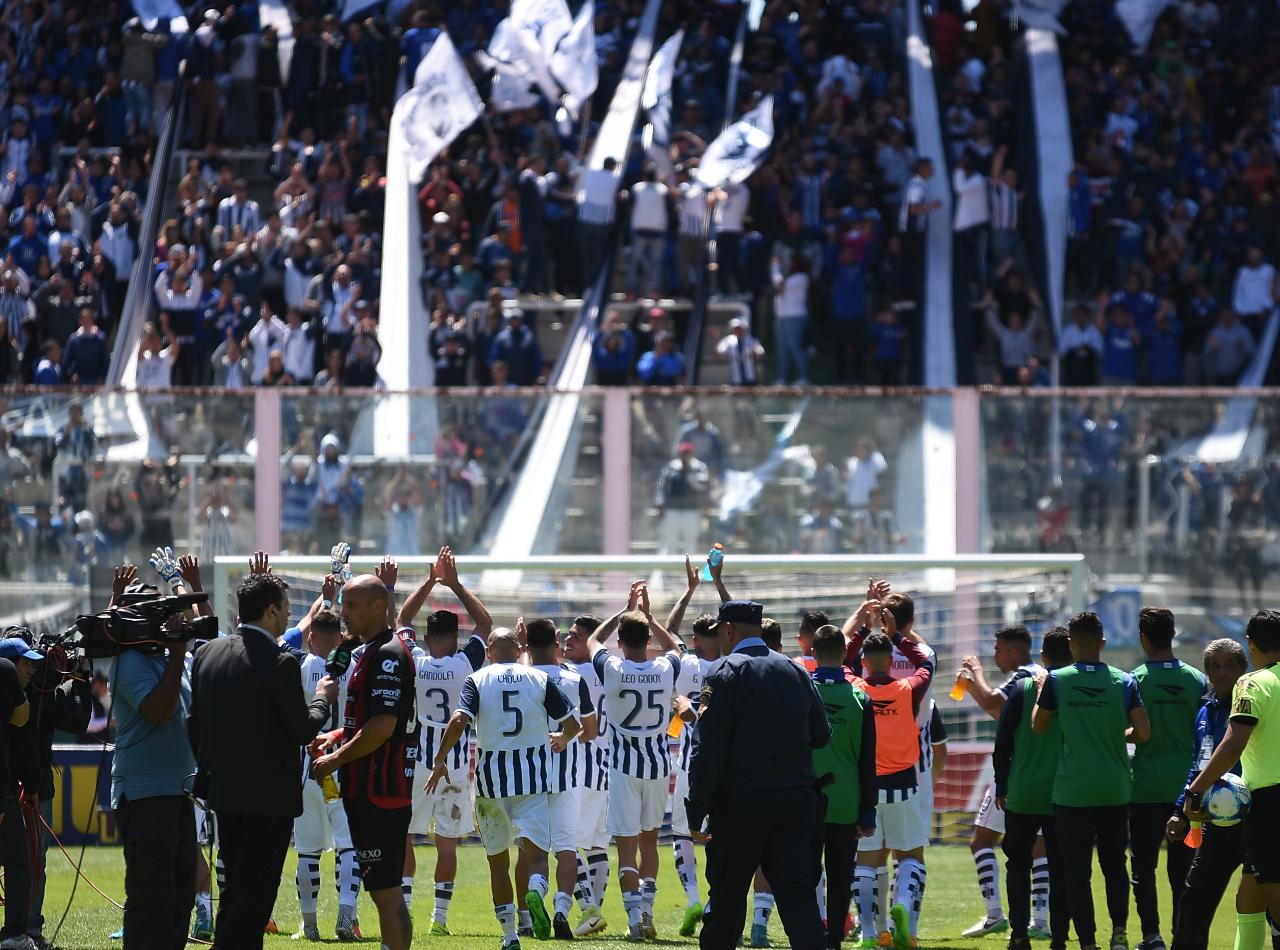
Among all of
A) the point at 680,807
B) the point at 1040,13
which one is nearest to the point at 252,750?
the point at 680,807

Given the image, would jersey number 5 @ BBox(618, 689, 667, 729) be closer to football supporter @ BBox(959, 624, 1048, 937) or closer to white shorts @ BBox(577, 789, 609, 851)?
white shorts @ BBox(577, 789, 609, 851)

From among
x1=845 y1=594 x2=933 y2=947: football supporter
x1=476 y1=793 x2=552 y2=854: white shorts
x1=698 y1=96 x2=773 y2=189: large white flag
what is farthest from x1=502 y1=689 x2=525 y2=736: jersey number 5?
x1=698 y1=96 x2=773 y2=189: large white flag

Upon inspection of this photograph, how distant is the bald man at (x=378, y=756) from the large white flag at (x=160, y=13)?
2320 centimetres

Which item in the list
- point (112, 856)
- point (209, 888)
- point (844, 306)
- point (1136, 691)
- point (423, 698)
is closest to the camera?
point (1136, 691)

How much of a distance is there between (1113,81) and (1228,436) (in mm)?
11999

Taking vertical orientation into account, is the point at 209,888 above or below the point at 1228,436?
below

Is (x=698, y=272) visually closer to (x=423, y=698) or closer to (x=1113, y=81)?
(x=1113, y=81)

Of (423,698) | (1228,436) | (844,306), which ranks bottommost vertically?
(423,698)

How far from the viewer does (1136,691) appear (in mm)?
10445

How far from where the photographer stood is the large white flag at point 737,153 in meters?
24.8

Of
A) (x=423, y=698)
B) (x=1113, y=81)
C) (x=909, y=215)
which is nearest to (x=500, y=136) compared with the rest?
(x=909, y=215)

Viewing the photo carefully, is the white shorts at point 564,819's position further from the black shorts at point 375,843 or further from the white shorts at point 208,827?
the black shorts at point 375,843

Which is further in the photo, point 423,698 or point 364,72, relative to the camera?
point 364,72

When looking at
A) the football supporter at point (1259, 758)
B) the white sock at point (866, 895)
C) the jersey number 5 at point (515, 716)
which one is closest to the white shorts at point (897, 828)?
the white sock at point (866, 895)
